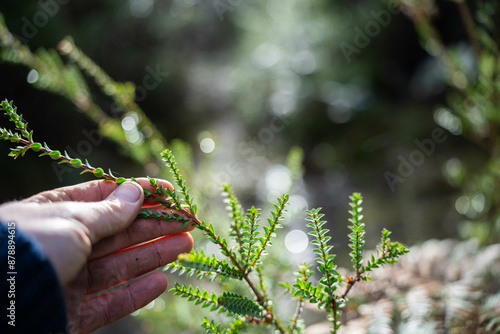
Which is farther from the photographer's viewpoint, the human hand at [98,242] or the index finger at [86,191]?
the index finger at [86,191]

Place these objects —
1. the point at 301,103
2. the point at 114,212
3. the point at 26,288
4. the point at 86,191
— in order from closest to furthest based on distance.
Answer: the point at 26,288, the point at 114,212, the point at 86,191, the point at 301,103

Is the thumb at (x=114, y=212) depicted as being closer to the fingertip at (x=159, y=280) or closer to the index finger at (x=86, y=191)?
the index finger at (x=86, y=191)

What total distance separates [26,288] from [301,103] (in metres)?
3.55

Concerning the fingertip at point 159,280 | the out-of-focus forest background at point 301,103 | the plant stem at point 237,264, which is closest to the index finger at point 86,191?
the plant stem at point 237,264

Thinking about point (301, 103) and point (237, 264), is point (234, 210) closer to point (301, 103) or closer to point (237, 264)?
point (237, 264)

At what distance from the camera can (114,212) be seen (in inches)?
29.1

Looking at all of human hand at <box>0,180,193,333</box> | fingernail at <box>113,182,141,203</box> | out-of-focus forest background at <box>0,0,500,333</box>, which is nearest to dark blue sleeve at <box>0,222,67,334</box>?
human hand at <box>0,180,193,333</box>

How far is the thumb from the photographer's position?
2.36 ft

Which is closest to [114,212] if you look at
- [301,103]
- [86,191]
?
[86,191]

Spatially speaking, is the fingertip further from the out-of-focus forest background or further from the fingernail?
the out-of-focus forest background

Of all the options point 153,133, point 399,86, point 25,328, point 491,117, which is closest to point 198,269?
point 25,328

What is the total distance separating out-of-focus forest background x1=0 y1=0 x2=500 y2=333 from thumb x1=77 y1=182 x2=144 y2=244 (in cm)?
171

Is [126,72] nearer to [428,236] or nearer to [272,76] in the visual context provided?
[272,76]

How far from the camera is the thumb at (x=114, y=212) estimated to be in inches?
28.3
